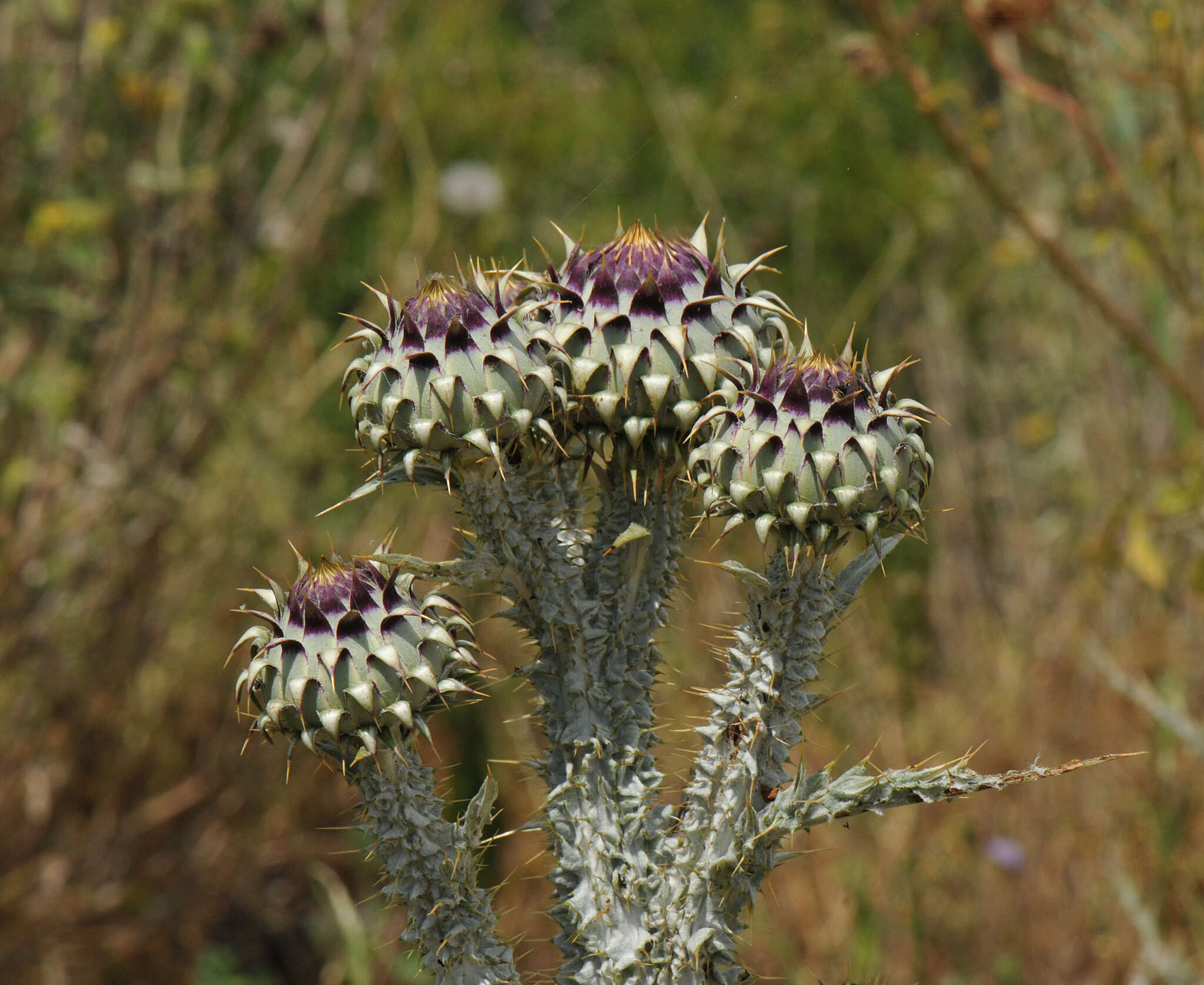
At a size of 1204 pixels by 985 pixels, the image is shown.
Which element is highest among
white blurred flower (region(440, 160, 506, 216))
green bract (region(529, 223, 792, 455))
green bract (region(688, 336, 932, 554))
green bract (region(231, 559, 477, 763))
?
white blurred flower (region(440, 160, 506, 216))

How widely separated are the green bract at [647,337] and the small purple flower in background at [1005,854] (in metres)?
3.55

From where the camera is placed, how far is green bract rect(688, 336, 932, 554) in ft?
5.78

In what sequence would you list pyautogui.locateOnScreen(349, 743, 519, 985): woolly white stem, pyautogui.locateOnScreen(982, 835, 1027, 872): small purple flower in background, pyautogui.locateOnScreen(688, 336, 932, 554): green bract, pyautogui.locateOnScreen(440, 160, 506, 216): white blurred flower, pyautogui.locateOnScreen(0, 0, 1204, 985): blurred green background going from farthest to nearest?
pyautogui.locateOnScreen(440, 160, 506, 216): white blurred flower < pyautogui.locateOnScreen(982, 835, 1027, 872): small purple flower in background < pyautogui.locateOnScreen(0, 0, 1204, 985): blurred green background < pyautogui.locateOnScreen(349, 743, 519, 985): woolly white stem < pyautogui.locateOnScreen(688, 336, 932, 554): green bract

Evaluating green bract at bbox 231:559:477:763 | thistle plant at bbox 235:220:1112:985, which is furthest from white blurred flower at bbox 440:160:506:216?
green bract at bbox 231:559:477:763

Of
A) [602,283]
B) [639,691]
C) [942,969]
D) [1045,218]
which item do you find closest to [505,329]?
[602,283]

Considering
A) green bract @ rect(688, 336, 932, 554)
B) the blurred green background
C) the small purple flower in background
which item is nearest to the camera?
green bract @ rect(688, 336, 932, 554)

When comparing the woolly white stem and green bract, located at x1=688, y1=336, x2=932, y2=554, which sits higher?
green bract, located at x1=688, y1=336, x2=932, y2=554

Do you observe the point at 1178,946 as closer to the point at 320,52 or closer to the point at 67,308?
the point at 67,308

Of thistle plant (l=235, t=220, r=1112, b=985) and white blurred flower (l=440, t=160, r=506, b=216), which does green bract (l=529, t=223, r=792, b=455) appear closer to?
thistle plant (l=235, t=220, r=1112, b=985)

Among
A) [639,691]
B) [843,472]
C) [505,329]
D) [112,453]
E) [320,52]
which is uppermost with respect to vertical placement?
[320,52]

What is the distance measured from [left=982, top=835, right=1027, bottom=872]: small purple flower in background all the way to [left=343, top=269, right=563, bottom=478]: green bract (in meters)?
3.72

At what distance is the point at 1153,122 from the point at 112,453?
4.61 meters

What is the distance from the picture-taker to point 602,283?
1.91 meters

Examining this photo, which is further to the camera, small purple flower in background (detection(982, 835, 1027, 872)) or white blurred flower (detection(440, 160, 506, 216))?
white blurred flower (detection(440, 160, 506, 216))
